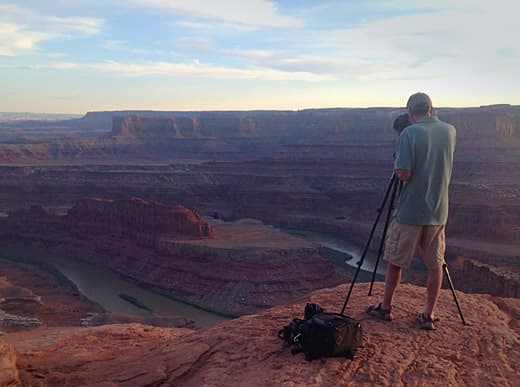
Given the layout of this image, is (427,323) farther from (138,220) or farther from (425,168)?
(138,220)

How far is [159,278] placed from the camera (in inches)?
1248

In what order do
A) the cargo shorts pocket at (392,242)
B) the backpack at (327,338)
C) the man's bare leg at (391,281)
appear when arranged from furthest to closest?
the man's bare leg at (391,281) → the cargo shorts pocket at (392,242) → the backpack at (327,338)

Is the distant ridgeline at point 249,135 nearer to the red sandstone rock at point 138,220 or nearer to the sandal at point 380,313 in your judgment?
the red sandstone rock at point 138,220

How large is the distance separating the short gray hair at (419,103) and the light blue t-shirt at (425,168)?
0.46ft

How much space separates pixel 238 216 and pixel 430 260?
50568 mm

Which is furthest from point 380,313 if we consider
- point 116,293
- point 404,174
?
point 116,293

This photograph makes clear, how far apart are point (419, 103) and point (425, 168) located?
2.39 ft

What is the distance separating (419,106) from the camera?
5.35m

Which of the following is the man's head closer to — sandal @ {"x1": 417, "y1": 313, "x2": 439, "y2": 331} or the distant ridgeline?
sandal @ {"x1": 417, "y1": 313, "x2": 439, "y2": 331}

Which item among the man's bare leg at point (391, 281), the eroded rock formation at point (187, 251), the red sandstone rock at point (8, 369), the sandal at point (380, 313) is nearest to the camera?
the red sandstone rock at point (8, 369)

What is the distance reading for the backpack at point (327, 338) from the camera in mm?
4711

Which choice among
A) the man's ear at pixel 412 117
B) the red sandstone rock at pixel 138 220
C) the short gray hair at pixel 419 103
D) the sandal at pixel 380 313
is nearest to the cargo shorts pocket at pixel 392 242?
the sandal at pixel 380 313

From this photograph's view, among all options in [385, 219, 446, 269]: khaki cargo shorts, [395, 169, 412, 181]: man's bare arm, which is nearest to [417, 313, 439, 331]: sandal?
[385, 219, 446, 269]: khaki cargo shorts

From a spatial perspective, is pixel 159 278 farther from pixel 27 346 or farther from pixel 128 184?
pixel 128 184
